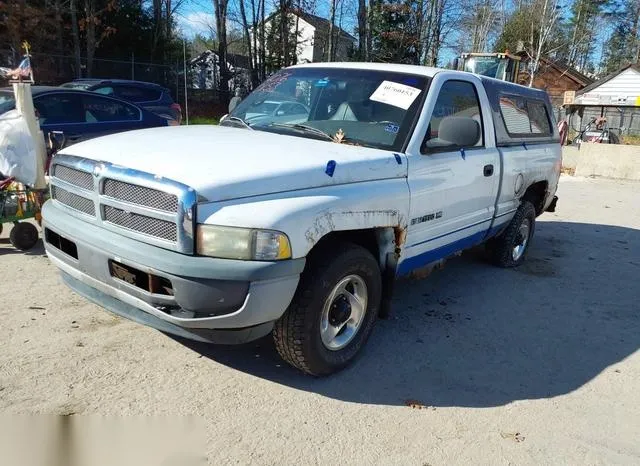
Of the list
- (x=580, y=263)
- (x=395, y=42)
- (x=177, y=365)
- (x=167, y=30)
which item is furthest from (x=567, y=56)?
(x=177, y=365)

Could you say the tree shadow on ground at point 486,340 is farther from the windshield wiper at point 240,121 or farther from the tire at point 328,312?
the windshield wiper at point 240,121

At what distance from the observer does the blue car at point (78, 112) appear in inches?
307

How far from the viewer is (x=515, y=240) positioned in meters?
6.30

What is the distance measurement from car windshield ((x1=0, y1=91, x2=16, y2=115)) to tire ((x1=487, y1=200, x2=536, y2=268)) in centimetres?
683

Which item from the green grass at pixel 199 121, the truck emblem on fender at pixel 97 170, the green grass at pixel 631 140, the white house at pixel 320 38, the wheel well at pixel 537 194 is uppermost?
the white house at pixel 320 38

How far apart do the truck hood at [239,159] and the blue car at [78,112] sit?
427 centimetres

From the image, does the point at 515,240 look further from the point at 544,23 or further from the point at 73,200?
the point at 544,23

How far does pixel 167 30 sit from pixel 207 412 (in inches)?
1215

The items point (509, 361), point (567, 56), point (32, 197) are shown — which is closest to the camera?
point (509, 361)

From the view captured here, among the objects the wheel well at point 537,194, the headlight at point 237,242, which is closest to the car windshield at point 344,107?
the headlight at point 237,242

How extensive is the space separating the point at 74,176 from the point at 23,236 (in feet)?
8.95

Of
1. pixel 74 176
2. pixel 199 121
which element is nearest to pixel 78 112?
pixel 74 176

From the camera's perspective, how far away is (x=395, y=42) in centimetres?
3538

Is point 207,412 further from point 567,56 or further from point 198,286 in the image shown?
point 567,56
